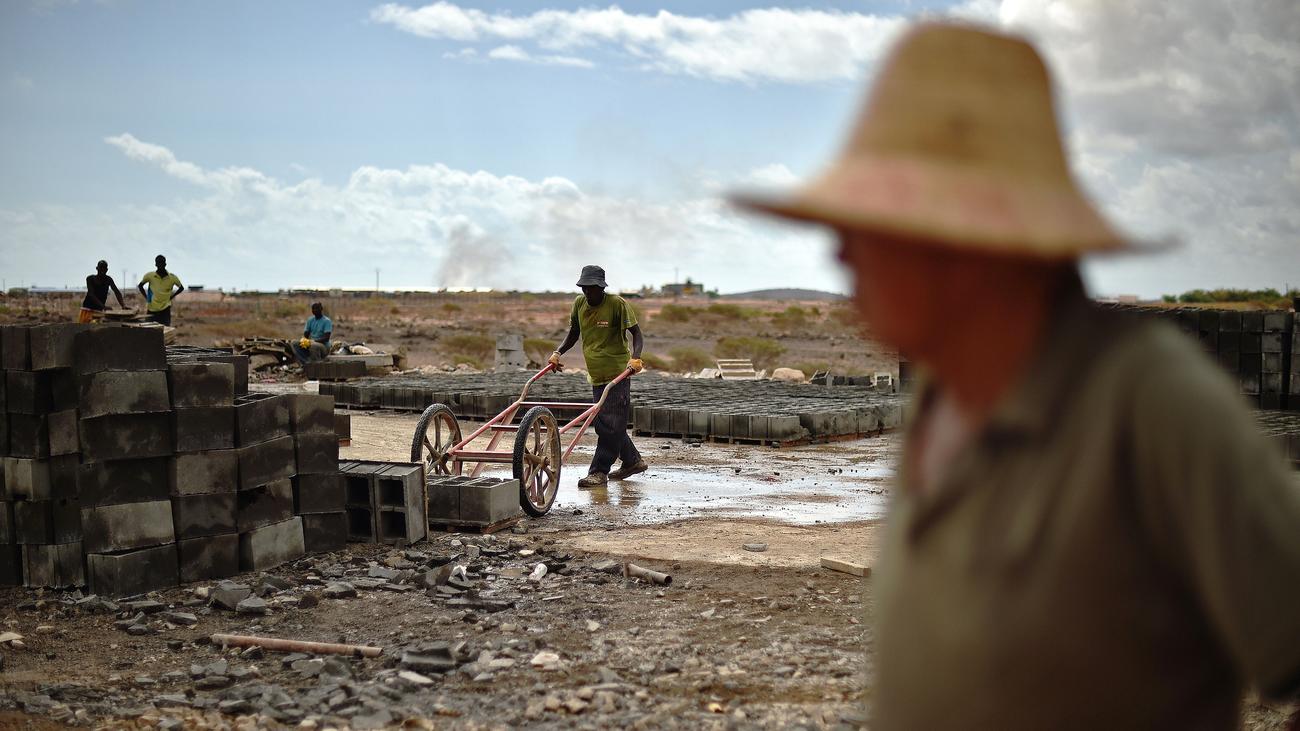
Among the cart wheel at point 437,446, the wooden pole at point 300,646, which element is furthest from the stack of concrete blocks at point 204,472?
the cart wheel at point 437,446

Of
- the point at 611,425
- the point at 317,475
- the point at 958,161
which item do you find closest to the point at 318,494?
the point at 317,475

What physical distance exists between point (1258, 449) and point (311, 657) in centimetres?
479

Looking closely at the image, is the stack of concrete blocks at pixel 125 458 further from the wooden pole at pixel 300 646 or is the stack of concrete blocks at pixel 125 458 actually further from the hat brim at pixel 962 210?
the hat brim at pixel 962 210

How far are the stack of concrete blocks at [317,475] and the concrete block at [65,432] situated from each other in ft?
4.11

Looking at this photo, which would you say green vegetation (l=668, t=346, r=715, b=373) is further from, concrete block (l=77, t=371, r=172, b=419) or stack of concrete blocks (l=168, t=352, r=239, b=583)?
concrete block (l=77, t=371, r=172, b=419)

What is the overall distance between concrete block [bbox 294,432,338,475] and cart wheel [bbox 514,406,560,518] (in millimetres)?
1580

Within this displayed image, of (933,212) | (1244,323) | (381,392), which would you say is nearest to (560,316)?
(381,392)

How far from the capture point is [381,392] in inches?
709

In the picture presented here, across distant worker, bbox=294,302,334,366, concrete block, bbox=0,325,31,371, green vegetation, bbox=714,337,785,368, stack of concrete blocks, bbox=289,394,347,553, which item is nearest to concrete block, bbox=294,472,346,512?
stack of concrete blocks, bbox=289,394,347,553

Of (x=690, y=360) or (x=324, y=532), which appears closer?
(x=324, y=532)

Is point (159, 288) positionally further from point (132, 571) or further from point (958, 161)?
point (958, 161)

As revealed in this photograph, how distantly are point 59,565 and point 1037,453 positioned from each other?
6356 mm

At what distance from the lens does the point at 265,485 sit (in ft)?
22.3

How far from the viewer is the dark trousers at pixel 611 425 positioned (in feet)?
33.2
